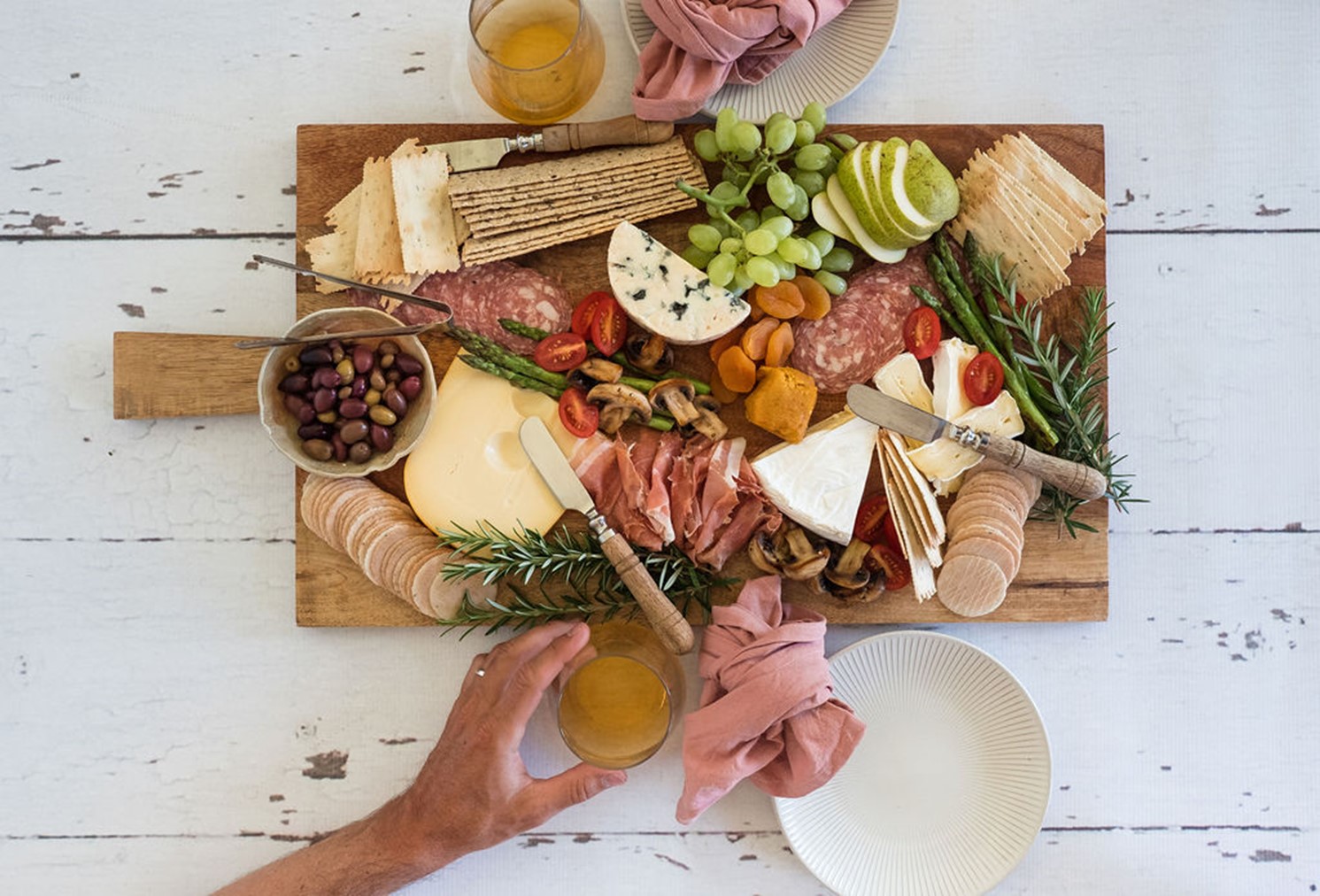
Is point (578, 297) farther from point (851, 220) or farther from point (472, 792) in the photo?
point (472, 792)

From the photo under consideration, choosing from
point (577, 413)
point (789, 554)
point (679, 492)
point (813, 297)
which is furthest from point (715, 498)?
point (813, 297)

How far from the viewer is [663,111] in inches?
64.1

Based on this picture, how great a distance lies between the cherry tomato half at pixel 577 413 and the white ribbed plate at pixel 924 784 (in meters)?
0.58

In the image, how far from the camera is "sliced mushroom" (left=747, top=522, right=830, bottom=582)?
1.61 meters

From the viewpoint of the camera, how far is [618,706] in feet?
4.99

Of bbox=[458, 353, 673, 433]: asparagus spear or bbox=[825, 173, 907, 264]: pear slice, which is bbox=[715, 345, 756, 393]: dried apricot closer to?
bbox=[458, 353, 673, 433]: asparagus spear

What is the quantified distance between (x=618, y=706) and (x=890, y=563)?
1.70ft

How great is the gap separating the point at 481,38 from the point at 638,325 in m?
0.54

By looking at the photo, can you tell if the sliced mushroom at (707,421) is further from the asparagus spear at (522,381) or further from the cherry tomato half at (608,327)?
the cherry tomato half at (608,327)

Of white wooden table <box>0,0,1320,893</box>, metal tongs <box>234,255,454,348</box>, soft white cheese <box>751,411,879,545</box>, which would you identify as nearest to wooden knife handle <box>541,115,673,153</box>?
white wooden table <box>0,0,1320,893</box>

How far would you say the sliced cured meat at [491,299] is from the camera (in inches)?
65.6

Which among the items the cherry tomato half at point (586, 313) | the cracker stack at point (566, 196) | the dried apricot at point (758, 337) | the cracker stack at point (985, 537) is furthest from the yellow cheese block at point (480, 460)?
the cracker stack at point (985, 537)

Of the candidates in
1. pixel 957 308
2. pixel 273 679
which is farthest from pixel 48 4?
pixel 957 308

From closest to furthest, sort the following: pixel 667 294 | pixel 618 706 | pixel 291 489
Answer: pixel 618 706
pixel 667 294
pixel 291 489
